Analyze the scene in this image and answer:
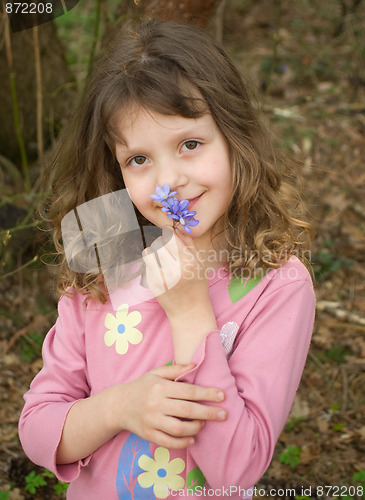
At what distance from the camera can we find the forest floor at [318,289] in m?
2.78

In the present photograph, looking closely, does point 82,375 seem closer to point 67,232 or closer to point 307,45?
point 67,232

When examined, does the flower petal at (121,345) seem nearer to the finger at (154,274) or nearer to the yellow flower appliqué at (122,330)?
the yellow flower appliqué at (122,330)

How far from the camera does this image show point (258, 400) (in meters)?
1.50

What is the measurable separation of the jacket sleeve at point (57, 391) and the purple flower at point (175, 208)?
1.71 ft

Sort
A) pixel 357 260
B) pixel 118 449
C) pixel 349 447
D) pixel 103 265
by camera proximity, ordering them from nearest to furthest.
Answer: pixel 118 449
pixel 103 265
pixel 349 447
pixel 357 260

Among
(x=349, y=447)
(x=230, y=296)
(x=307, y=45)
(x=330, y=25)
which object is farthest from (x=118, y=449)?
(x=330, y=25)

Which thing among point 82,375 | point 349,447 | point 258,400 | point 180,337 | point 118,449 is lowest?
point 349,447

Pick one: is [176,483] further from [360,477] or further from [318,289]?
[318,289]

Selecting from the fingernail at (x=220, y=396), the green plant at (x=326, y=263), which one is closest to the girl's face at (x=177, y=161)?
the fingernail at (x=220, y=396)

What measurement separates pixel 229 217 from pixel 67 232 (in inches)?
25.2

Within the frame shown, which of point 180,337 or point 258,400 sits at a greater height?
point 180,337

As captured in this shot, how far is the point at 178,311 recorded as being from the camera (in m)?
1.61

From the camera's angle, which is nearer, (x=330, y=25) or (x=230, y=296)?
(x=230, y=296)

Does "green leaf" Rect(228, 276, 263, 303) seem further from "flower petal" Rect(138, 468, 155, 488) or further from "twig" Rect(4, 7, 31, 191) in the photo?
"twig" Rect(4, 7, 31, 191)
